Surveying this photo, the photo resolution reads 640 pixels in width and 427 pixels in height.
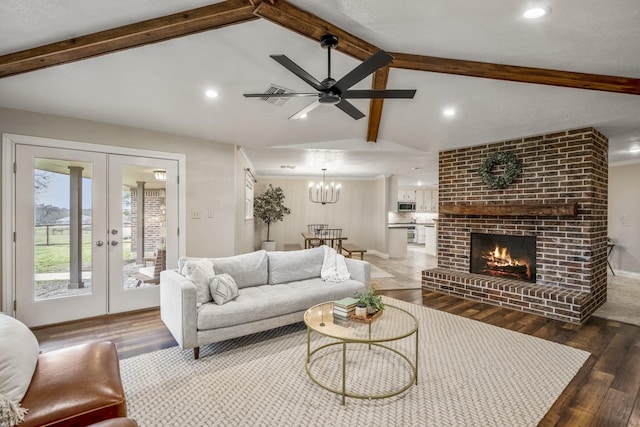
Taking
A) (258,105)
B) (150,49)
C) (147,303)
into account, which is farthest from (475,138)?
(147,303)

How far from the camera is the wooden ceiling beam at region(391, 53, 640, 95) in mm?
2656

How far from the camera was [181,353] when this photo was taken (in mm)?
2758

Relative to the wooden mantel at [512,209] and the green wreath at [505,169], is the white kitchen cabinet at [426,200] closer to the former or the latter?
the wooden mantel at [512,209]

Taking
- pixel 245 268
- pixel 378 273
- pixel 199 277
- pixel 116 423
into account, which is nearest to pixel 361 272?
pixel 245 268

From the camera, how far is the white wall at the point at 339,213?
8953mm

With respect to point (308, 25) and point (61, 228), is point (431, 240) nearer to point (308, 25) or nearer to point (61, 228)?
point (308, 25)

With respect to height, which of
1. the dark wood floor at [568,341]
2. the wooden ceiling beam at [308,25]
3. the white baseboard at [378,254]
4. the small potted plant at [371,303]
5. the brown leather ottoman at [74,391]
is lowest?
the dark wood floor at [568,341]

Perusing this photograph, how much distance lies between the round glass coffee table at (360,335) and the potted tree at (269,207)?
17.9 feet

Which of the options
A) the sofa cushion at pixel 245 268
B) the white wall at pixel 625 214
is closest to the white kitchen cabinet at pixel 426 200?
the white wall at pixel 625 214

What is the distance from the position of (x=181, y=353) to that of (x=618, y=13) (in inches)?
164

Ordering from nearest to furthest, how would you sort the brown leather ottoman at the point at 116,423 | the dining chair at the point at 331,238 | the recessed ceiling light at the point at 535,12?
1. the brown leather ottoman at the point at 116,423
2. the recessed ceiling light at the point at 535,12
3. the dining chair at the point at 331,238

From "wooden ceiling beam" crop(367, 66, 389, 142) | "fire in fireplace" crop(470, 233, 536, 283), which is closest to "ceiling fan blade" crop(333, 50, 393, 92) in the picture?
"wooden ceiling beam" crop(367, 66, 389, 142)

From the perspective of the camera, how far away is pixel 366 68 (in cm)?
202

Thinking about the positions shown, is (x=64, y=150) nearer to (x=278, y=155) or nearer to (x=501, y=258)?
(x=278, y=155)
